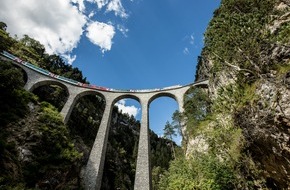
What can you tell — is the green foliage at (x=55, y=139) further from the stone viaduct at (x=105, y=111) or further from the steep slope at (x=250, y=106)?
the stone viaduct at (x=105, y=111)

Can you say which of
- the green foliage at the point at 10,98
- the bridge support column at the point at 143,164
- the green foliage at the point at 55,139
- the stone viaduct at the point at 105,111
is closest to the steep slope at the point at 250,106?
the bridge support column at the point at 143,164

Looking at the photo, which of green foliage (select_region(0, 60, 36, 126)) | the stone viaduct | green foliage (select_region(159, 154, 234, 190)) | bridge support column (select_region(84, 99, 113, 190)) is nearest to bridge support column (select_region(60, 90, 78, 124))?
the stone viaduct

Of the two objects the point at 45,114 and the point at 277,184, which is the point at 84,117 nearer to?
the point at 45,114

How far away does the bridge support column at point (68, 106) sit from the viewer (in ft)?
124

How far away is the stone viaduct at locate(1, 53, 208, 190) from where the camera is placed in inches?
1209

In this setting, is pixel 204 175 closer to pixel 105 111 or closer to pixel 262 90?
pixel 262 90

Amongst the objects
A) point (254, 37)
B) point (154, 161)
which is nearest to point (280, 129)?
point (254, 37)

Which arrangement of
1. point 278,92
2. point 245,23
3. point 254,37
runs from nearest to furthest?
point 278,92 < point 254,37 < point 245,23

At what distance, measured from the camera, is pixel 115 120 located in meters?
75.9

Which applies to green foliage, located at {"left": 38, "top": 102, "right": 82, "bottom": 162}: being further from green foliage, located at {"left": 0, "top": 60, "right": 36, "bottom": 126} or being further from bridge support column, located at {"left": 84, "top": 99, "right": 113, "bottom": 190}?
bridge support column, located at {"left": 84, "top": 99, "right": 113, "bottom": 190}

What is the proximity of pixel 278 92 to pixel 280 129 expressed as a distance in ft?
5.47

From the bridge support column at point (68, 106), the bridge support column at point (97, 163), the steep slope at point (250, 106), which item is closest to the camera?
the steep slope at point (250, 106)

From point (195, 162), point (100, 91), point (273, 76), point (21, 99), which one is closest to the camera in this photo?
point (273, 76)

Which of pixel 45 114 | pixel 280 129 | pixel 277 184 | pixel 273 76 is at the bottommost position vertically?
pixel 277 184
